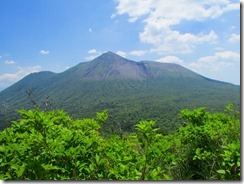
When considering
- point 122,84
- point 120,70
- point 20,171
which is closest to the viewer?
point 20,171

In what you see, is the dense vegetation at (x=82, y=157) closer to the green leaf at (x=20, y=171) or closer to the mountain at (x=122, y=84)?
the green leaf at (x=20, y=171)

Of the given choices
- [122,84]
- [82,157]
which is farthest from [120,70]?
[82,157]

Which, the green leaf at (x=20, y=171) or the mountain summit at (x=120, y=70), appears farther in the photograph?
the mountain summit at (x=120, y=70)

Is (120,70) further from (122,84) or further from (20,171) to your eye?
(20,171)

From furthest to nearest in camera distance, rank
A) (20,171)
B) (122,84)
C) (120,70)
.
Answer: (120,70), (122,84), (20,171)

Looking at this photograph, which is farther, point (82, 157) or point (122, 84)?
point (122, 84)

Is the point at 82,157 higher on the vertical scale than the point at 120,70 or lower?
lower

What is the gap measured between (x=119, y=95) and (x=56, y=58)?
125 m

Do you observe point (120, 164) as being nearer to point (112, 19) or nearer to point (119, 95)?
point (112, 19)

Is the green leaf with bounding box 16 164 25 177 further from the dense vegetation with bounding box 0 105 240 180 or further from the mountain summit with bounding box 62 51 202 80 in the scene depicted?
the mountain summit with bounding box 62 51 202 80

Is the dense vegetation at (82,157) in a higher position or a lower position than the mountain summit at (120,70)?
lower

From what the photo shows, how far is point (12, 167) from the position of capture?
221 centimetres

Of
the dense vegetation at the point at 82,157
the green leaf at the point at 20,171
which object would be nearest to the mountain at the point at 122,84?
the dense vegetation at the point at 82,157

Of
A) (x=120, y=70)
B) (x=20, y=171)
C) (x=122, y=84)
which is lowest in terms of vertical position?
(x=20, y=171)
